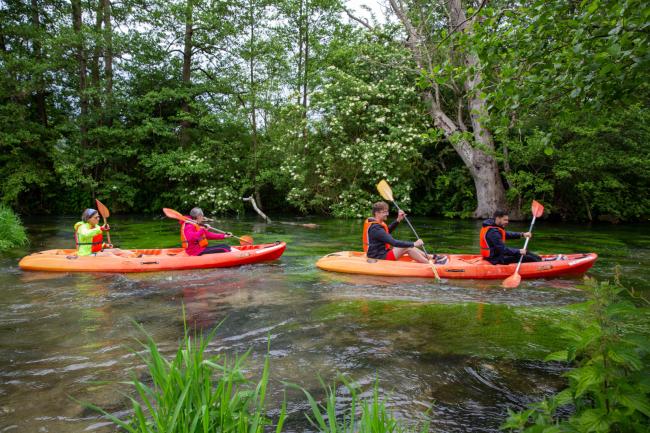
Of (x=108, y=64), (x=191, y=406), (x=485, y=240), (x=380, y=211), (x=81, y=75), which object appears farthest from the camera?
(x=108, y=64)

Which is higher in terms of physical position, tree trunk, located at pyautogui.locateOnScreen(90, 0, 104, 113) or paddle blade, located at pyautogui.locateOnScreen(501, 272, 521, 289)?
tree trunk, located at pyautogui.locateOnScreen(90, 0, 104, 113)

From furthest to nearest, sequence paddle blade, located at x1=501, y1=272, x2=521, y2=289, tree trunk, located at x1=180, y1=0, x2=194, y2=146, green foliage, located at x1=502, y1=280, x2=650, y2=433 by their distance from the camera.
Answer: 1. tree trunk, located at x1=180, y1=0, x2=194, y2=146
2. paddle blade, located at x1=501, y1=272, x2=521, y2=289
3. green foliage, located at x1=502, y1=280, x2=650, y2=433

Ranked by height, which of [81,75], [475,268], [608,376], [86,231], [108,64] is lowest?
[475,268]

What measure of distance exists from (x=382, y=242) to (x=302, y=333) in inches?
128

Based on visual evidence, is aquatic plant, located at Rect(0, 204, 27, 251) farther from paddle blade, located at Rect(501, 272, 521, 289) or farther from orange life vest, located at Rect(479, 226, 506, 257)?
paddle blade, located at Rect(501, 272, 521, 289)

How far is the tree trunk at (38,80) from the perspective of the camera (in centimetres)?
1655

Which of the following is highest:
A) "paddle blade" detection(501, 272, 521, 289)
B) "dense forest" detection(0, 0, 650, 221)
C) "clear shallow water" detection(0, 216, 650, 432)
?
"dense forest" detection(0, 0, 650, 221)

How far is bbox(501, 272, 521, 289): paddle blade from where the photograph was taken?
6.32m

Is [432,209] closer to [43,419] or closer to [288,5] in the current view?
[288,5]

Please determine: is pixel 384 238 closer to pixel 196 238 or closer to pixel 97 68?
pixel 196 238

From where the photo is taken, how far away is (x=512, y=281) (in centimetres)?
636

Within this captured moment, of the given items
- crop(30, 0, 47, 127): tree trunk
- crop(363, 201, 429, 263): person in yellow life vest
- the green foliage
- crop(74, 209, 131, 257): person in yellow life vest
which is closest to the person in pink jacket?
crop(74, 209, 131, 257): person in yellow life vest

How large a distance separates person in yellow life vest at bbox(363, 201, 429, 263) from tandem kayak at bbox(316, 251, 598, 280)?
0.23 meters

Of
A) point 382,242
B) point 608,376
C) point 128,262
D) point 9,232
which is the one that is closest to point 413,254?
point 382,242
